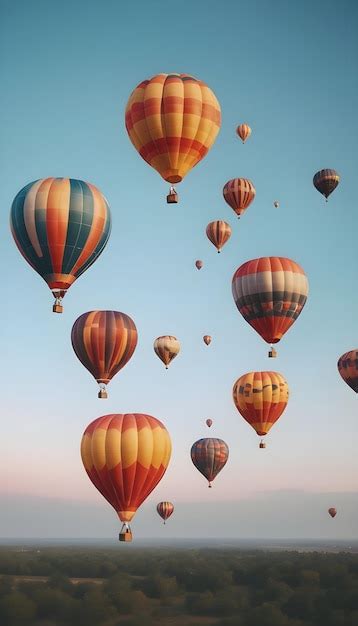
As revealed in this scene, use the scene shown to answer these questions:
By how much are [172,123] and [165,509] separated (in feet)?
124

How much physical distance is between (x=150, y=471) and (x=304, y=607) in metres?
50.0

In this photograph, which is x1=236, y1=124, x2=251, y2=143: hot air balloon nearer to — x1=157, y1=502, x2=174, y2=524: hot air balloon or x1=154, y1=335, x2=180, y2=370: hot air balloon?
x1=154, y1=335, x2=180, y2=370: hot air balloon

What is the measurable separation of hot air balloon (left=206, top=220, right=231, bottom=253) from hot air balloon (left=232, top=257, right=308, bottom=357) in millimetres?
8773

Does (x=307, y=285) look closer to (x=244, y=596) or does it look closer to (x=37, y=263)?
(x=37, y=263)

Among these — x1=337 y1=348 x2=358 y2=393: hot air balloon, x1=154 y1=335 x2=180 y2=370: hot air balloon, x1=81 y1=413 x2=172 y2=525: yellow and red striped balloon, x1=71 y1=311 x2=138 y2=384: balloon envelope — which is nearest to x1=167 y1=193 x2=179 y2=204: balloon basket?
x1=71 y1=311 x2=138 y2=384: balloon envelope

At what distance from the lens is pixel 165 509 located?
188ft

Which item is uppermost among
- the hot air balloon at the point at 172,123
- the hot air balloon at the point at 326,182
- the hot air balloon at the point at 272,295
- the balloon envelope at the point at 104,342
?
the hot air balloon at the point at 326,182

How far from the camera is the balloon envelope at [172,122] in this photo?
88.7 feet

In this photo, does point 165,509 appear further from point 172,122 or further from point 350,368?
point 172,122

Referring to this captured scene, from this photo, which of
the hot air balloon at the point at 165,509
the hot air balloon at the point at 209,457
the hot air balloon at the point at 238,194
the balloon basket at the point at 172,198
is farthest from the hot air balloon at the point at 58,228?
the hot air balloon at the point at 165,509

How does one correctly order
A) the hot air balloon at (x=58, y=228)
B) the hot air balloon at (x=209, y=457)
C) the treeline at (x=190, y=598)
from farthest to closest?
the treeline at (x=190, y=598)
the hot air balloon at (x=209, y=457)
the hot air balloon at (x=58, y=228)

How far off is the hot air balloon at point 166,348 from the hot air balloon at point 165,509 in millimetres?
14926

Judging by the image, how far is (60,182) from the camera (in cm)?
2778

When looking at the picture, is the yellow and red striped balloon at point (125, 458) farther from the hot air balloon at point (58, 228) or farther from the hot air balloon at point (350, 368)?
the hot air balloon at point (350, 368)
